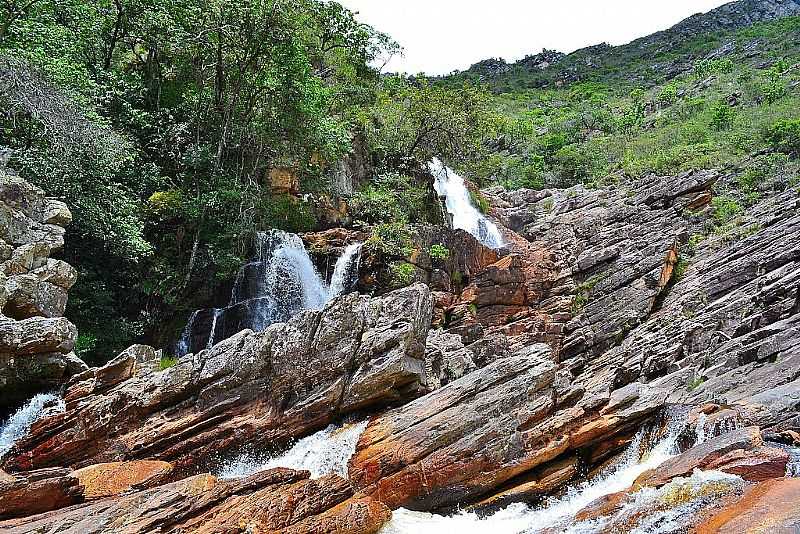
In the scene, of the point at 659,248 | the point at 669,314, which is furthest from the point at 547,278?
the point at 669,314

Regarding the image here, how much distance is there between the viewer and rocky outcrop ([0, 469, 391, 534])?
10125mm

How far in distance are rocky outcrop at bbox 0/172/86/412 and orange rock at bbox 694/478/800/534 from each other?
16550 millimetres

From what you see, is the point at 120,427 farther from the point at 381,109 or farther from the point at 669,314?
the point at 381,109

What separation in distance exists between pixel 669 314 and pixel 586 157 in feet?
120

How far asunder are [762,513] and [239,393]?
12444 mm

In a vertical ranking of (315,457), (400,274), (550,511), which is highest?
(400,274)

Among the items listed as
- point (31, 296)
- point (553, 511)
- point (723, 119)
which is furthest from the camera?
point (723, 119)

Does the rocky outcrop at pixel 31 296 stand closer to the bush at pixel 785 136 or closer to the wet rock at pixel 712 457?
the wet rock at pixel 712 457

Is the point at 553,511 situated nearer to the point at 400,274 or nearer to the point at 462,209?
the point at 400,274

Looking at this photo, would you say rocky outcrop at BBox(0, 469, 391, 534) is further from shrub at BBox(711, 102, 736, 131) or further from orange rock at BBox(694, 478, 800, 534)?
shrub at BBox(711, 102, 736, 131)

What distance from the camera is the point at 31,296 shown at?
16.9 meters

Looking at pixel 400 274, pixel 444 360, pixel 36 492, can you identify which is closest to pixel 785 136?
pixel 400 274

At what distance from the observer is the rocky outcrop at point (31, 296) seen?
1600 cm

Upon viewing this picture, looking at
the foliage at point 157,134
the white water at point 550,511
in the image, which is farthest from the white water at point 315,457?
the foliage at point 157,134
